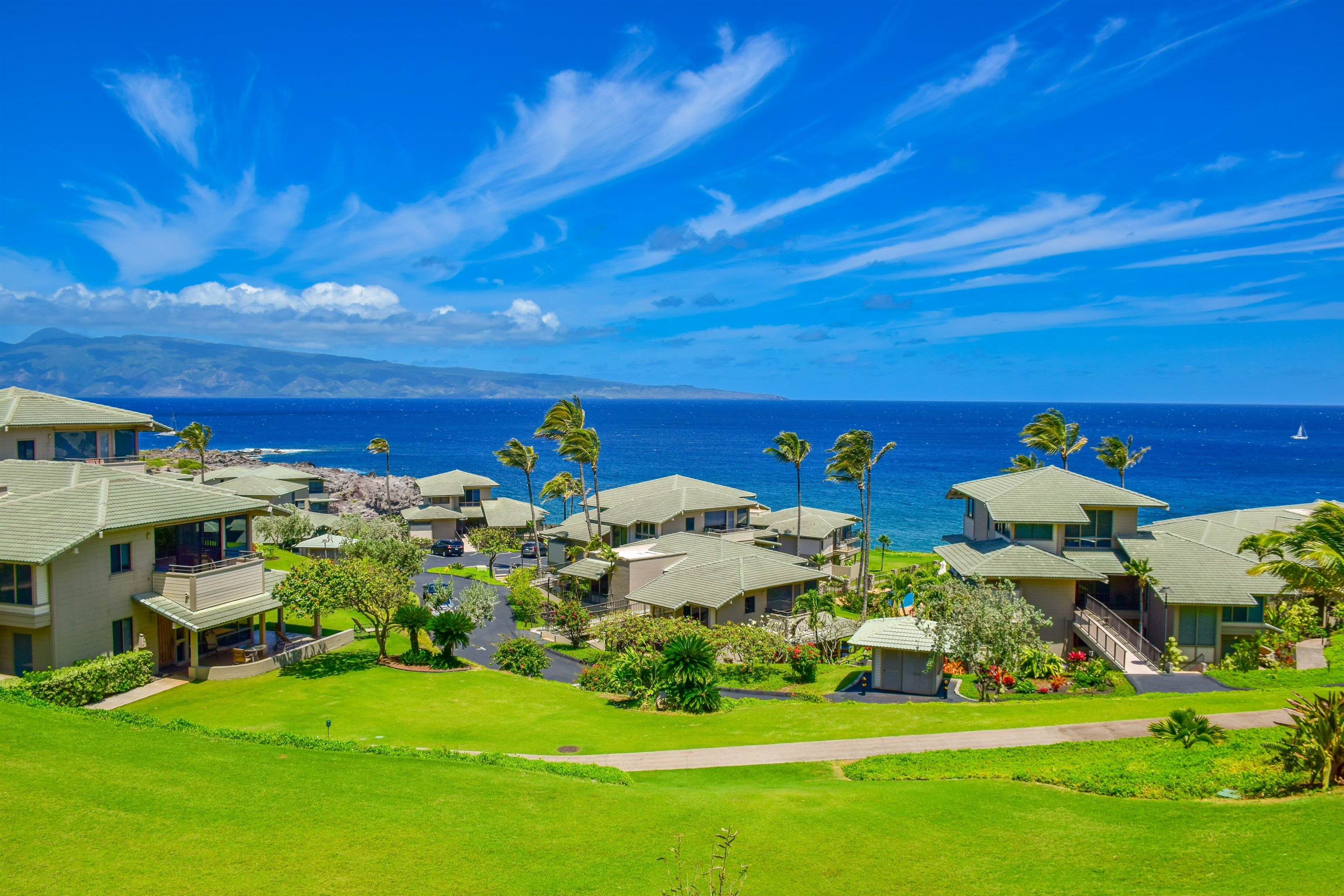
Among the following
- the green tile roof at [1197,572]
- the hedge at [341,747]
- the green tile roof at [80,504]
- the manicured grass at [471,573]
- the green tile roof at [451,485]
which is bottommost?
the manicured grass at [471,573]

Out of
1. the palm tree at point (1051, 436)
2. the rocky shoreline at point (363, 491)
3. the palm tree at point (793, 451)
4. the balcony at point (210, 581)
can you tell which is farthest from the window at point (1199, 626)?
the rocky shoreline at point (363, 491)

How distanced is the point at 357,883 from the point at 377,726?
1306 centimetres

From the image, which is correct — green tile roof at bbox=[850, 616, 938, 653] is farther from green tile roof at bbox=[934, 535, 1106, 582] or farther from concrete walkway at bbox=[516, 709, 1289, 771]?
concrete walkway at bbox=[516, 709, 1289, 771]

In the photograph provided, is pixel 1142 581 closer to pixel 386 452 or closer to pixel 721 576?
pixel 721 576

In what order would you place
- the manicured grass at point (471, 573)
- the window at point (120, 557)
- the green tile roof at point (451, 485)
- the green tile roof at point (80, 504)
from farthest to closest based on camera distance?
1. the green tile roof at point (451, 485)
2. the manicured grass at point (471, 573)
3. the window at point (120, 557)
4. the green tile roof at point (80, 504)

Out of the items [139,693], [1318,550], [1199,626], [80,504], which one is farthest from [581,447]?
[1318,550]

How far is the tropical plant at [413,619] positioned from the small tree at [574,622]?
865 cm

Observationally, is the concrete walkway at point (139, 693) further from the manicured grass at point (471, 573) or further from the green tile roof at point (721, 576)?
the manicured grass at point (471, 573)

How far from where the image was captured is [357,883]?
33.3 feet

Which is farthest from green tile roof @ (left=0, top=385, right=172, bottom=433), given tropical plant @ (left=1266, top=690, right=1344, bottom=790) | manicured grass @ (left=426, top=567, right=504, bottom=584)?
tropical plant @ (left=1266, top=690, right=1344, bottom=790)

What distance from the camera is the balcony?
27.7m

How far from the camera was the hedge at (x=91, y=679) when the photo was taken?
73.5ft

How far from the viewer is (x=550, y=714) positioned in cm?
2427

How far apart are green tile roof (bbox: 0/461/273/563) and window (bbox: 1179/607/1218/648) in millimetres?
38610
